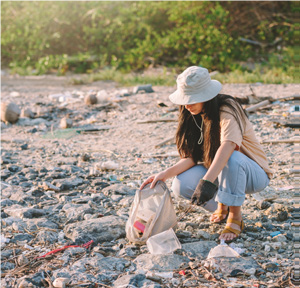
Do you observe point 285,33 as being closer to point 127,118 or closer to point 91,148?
point 127,118

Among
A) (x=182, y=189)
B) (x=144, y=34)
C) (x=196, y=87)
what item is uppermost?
(x=196, y=87)

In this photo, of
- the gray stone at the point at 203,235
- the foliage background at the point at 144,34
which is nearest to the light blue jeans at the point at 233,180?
the gray stone at the point at 203,235

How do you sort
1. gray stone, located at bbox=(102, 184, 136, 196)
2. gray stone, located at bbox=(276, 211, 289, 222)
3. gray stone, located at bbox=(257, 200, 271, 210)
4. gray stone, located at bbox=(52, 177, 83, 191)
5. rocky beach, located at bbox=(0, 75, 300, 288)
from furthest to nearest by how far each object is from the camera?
gray stone, located at bbox=(52, 177, 83, 191), gray stone, located at bbox=(102, 184, 136, 196), gray stone, located at bbox=(257, 200, 271, 210), gray stone, located at bbox=(276, 211, 289, 222), rocky beach, located at bbox=(0, 75, 300, 288)

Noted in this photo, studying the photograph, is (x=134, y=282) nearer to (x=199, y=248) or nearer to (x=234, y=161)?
(x=199, y=248)

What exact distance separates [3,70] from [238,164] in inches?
404

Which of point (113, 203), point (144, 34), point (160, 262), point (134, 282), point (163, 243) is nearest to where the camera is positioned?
point (134, 282)

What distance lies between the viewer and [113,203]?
11.1 ft

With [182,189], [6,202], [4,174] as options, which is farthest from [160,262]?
[4,174]

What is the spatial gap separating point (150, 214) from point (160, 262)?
0.36 metres

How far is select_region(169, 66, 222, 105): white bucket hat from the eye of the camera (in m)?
2.46

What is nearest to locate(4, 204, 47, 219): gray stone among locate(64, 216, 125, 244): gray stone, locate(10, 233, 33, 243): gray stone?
locate(10, 233, 33, 243): gray stone

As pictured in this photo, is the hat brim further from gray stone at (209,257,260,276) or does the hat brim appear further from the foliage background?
the foliage background

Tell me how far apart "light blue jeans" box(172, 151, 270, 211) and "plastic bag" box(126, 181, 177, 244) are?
0.18 m

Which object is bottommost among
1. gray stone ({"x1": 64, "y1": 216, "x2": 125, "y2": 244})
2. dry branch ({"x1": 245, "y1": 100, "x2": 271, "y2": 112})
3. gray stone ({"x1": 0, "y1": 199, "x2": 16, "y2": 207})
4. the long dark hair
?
gray stone ({"x1": 0, "y1": 199, "x2": 16, "y2": 207})
